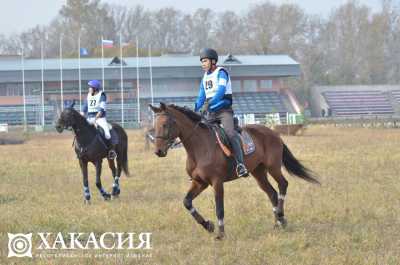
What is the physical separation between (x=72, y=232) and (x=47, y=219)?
1449mm

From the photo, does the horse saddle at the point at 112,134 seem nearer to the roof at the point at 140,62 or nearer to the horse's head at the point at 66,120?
the horse's head at the point at 66,120

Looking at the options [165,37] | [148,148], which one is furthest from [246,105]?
[148,148]

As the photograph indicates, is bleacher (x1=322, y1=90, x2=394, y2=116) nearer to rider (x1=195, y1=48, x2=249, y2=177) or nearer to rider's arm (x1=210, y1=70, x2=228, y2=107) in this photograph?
rider (x1=195, y1=48, x2=249, y2=177)

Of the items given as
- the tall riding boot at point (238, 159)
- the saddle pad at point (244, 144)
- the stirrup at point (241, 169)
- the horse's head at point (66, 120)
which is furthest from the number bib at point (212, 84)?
the horse's head at point (66, 120)

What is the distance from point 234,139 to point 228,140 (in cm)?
10

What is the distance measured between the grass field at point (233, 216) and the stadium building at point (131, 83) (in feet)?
182

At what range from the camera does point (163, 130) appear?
31.2 feet

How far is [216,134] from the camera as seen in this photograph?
10055 mm

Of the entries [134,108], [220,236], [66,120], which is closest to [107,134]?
[66,120]

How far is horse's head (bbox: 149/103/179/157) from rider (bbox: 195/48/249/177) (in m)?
0.85

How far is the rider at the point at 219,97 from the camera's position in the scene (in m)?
10.1

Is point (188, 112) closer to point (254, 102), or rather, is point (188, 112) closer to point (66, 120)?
point (66, 120)

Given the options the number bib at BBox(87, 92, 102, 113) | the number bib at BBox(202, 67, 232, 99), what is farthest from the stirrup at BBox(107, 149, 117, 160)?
the number bib at BBox(202, 67, 232, 99)

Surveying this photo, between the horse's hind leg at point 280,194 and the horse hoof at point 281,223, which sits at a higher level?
the horse's hind leg at point 280,194
